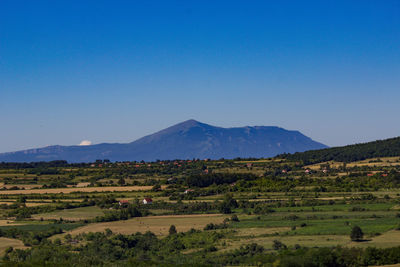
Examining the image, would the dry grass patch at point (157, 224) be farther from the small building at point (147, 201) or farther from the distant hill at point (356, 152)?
the distant hill at point (356, 152)

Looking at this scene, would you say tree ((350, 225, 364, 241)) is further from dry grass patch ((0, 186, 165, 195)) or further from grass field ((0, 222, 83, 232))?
dry grass patch ((0, 186, 165, 195))

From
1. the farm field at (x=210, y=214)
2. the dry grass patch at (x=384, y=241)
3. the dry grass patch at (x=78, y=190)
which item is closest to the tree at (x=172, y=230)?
the farm field at (x=210, y=214)

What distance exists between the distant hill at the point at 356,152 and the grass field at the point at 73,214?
7457 centimetres

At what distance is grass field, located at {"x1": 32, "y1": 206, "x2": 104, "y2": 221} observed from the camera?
78.5 metres

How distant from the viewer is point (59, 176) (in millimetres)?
134000

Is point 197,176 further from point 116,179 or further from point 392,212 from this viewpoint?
point 392,212

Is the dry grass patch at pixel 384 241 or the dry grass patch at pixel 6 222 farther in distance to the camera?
the dry grass patch at pixel 6 222

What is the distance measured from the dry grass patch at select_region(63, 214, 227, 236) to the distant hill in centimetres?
7593

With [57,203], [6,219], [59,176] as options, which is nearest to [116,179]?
[59,176]

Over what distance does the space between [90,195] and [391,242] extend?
59461 millimetres

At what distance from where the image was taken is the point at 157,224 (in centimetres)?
7088

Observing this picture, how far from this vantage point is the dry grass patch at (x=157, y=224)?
6725 cm

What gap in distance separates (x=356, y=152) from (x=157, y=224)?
3502 inches

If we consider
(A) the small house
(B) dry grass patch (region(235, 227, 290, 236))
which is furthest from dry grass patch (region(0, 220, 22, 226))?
(B) dry grass patch (region(235, 227, 290, 236))
